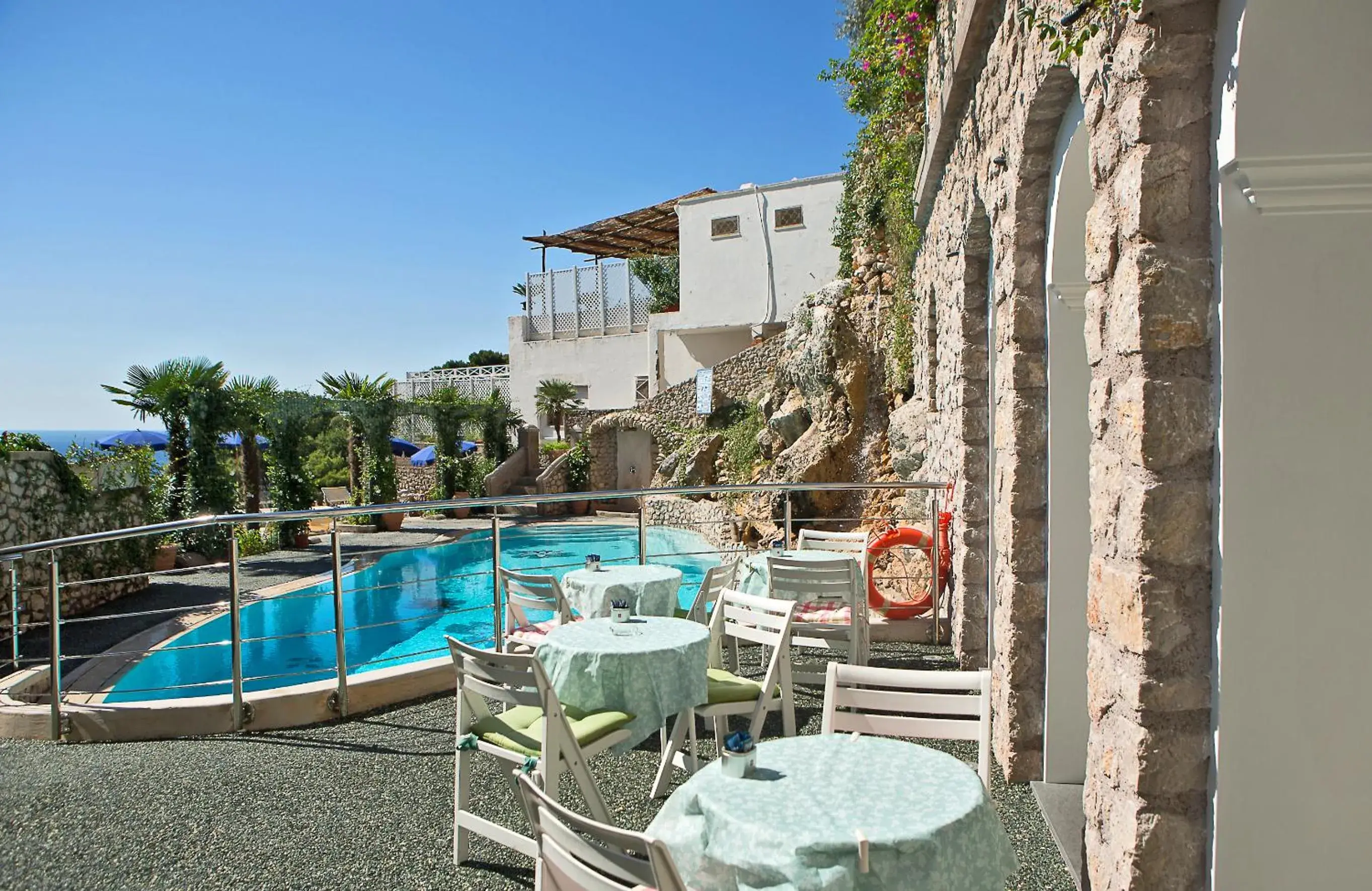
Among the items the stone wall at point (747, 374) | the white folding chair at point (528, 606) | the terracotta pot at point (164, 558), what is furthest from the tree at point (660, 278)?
the white folding chair at point (528, 606)

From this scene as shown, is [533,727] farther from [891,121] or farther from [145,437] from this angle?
[145,437]

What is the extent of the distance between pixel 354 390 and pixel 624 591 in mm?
18386

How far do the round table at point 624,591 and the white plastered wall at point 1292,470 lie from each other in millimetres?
3521

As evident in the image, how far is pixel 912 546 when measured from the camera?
6473mm

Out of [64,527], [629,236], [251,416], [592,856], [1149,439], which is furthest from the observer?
[629,236]

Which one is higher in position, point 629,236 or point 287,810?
point 629,236

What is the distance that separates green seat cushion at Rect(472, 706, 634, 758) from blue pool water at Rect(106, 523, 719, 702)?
2151 mm

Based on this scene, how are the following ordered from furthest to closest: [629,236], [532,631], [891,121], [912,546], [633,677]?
1. [629,236]
2. [891,121]
3. [912,546]
4. [532,631]
5. [633,677]

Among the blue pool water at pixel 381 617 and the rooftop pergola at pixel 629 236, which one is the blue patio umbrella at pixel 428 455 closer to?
the blue pool water at pixel 381 617

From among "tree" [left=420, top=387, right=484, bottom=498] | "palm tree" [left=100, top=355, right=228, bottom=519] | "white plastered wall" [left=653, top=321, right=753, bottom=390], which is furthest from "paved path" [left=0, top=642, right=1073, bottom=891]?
"white plastered wall" [left=653, top=321, right=753, bottom=390]

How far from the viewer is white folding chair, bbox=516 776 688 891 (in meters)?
1.46

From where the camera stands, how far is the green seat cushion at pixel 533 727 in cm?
301

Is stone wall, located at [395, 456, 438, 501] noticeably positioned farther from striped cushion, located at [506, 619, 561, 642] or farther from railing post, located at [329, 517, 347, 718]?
striped cushion, located at [506, 619, 561, 642]

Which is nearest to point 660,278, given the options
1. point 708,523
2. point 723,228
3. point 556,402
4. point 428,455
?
point 723,228
